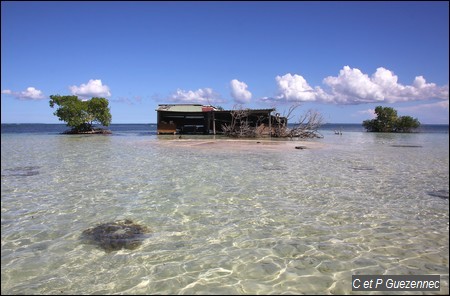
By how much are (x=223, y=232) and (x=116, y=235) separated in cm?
204

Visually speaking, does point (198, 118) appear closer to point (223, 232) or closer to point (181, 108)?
point (181, 108)

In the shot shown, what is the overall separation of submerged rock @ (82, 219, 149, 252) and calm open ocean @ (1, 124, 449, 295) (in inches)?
6.5

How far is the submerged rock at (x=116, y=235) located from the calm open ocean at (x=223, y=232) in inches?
6.5

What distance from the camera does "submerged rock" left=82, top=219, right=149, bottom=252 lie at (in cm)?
528

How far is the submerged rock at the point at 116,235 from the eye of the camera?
5281 millimetres

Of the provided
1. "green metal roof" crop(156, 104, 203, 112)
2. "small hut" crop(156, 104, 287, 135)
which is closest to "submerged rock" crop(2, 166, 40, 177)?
"small hut" crop(156, 104, 287, 135)

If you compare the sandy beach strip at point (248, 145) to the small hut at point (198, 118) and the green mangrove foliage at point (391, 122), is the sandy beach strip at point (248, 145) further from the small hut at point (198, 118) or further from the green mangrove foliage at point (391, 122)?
the green mangrove foliage at point (391, 122)

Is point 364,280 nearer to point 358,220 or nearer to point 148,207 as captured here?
point 358,220

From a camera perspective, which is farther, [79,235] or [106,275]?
[79,235]

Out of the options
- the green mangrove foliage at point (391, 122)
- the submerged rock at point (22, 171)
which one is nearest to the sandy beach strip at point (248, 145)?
the submerged rock at point (22, 171)

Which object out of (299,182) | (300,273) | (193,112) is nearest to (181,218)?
(300,273)

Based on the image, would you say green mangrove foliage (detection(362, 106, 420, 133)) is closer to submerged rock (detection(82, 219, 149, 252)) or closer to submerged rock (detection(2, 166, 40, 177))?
submerged rock (detection(2, 166, 40, 177))

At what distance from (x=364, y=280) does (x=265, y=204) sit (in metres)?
3.66

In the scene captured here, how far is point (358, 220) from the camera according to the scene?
653cm
